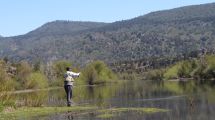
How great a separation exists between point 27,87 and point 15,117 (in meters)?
117

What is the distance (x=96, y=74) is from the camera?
554 feet

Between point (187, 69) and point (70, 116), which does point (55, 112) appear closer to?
point (70, 116)

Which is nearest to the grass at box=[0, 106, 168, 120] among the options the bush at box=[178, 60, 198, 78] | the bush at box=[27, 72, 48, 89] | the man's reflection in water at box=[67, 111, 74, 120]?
the man's reflection in water at box=[67, 111, 74, 120]

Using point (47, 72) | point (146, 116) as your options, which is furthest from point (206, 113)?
point (47, 72)

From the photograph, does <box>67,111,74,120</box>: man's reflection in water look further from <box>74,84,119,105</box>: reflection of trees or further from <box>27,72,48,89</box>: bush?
<box>27,72,48,89</box>: bush

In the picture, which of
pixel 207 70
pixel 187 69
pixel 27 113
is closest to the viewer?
pixel 27 113

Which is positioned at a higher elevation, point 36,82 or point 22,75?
point 22,75

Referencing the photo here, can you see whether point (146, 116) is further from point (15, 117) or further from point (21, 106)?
point (21, 106)

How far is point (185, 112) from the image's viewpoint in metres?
25.8

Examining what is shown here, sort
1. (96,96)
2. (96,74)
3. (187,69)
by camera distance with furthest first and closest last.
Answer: (96,74) → (187,69) → (96,96)

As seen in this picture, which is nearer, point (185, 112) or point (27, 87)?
point (185, 112)

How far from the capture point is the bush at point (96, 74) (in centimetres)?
16600

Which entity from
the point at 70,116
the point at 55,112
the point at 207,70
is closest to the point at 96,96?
the point at 55,112

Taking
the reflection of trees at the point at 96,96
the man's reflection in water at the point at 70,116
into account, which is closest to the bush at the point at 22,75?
the reflection of trees at the point at 96,96
